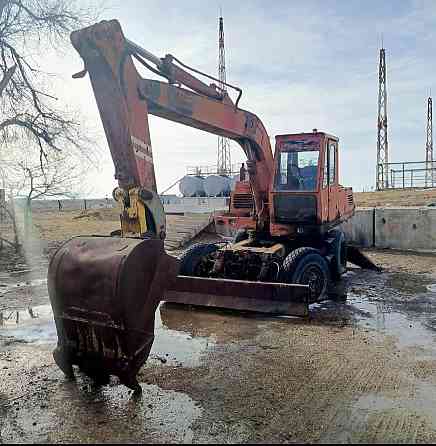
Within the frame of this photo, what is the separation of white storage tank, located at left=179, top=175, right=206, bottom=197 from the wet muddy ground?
23.2 metres

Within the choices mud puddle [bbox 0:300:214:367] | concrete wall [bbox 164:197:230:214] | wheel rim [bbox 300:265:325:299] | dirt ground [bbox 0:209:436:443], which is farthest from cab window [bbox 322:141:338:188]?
concrete wall [bbox 164:197:230:214]

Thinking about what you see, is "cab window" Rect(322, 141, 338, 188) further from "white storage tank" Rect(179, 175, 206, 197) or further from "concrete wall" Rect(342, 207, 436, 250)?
"white storage tank" Rect(179, 175, 206, 197)

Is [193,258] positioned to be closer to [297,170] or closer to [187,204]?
[297,170]

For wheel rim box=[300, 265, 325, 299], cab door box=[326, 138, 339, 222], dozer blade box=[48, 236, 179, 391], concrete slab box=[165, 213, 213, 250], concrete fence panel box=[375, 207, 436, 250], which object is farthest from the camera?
concrete slab box=[165, 213, 213, 250]

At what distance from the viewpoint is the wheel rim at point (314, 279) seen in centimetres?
768

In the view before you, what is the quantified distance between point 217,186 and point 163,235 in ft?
78.8

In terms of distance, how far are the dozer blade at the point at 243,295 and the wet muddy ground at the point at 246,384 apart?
0.54ft

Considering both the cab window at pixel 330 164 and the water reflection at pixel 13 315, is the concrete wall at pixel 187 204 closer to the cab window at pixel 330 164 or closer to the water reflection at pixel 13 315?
the water reflection at pixel 13 315

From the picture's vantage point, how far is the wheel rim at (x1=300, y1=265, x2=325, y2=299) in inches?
302

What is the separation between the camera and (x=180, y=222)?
16906mm

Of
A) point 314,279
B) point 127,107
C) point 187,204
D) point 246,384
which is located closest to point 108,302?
point 246,384

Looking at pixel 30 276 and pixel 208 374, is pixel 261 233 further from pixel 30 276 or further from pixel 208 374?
pixel 30 276

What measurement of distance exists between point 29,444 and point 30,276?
7955 millimetres

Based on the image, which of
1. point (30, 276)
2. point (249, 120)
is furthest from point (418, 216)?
point (30, 276)
